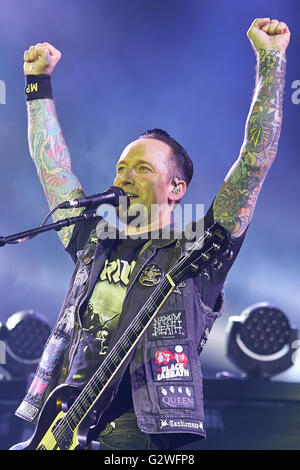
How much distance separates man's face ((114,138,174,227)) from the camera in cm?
298

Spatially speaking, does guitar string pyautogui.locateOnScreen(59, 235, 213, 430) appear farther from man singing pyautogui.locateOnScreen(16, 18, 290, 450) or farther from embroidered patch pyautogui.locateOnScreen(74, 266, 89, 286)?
embroidered patch pyautogui.locateOnScreen(74, 266, 89, 286)

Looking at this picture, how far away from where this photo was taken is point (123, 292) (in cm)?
281

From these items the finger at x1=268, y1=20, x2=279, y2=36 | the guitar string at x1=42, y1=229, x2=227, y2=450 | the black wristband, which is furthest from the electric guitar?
the black wristband

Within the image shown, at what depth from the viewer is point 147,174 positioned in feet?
9.86

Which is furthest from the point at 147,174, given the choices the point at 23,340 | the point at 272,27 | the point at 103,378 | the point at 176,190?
the point at 23,340

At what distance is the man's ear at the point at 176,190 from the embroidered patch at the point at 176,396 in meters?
0.91

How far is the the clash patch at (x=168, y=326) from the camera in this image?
8.76 ft

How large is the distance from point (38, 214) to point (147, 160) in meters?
1.31

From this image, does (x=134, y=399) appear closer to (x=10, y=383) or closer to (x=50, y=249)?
(x=10, y=383)

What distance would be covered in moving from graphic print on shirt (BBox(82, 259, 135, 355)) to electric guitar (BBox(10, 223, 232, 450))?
105mm

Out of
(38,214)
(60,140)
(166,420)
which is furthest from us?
(38,214)

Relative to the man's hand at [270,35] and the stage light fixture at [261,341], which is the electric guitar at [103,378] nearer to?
the man's hand at [270,35]

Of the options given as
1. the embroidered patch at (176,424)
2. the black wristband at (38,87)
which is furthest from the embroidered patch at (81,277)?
the black wristband at (38,87)
